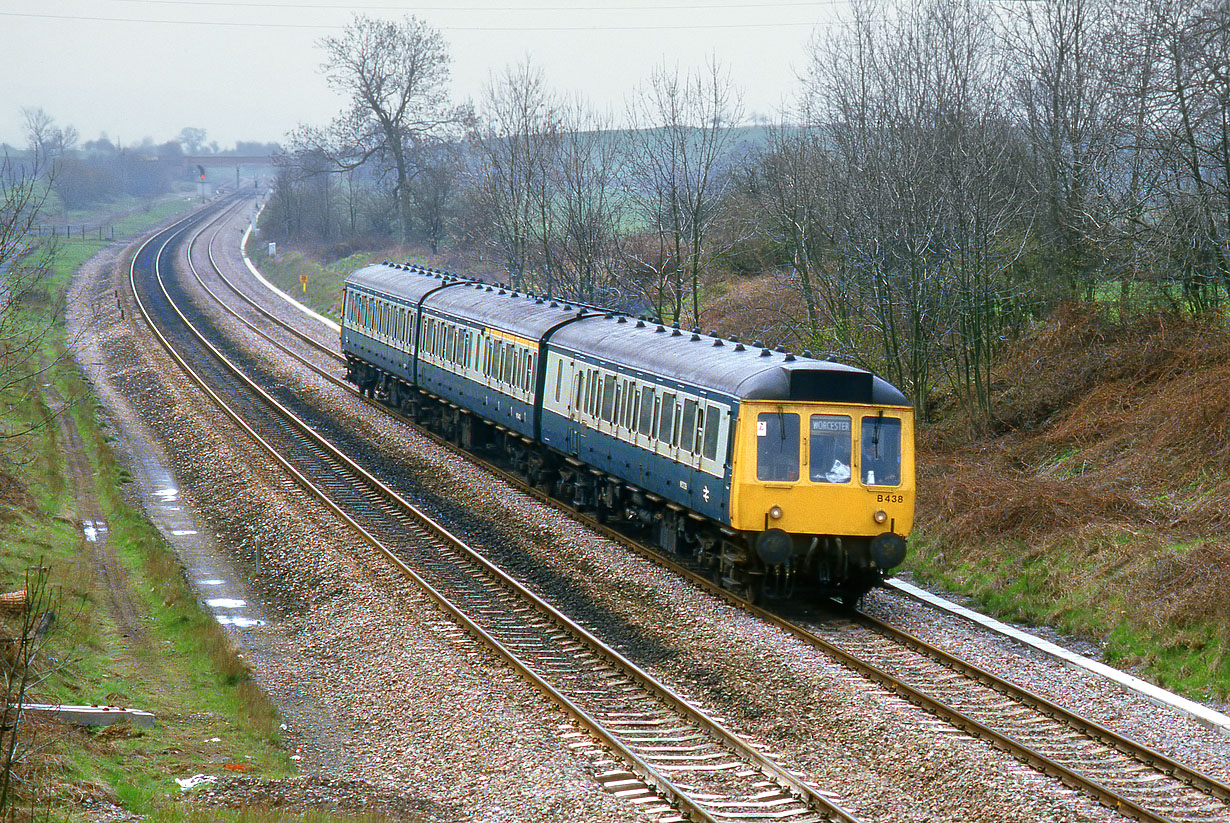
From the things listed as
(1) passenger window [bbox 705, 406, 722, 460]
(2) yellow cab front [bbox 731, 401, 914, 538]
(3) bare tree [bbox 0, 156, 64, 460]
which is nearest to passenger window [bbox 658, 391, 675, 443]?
(1) passenger window [bbox 705, 406, 722, 460]

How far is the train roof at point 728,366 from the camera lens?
14.9 meters

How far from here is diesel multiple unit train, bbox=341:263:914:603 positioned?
1485cm

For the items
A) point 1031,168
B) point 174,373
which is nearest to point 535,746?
point 1031,168

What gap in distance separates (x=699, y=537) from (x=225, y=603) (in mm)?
6408

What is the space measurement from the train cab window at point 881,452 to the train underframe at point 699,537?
76cm

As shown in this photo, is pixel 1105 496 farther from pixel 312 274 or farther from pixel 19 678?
pixel 312 274

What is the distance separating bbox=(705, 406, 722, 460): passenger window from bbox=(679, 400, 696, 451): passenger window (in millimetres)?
447

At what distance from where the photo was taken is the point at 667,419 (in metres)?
17.3

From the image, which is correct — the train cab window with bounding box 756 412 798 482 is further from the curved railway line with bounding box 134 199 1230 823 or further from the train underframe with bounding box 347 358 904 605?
the curved railway line with bounding box 134 199 1230 823

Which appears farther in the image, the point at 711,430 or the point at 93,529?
the point at 93,529

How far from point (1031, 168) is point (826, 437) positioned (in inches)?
560

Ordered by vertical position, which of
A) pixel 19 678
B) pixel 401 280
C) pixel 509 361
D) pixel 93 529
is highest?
pixel 401 280

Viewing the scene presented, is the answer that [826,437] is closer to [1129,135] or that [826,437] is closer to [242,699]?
[242,699]

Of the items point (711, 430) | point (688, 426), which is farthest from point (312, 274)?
point (711, 430)
